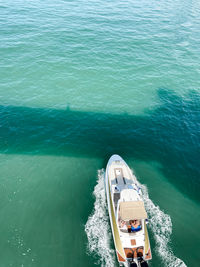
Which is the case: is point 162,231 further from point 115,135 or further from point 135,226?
point 115,135

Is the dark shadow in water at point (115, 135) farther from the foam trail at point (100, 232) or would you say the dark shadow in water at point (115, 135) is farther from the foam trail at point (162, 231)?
the foam trail at point (100, 232)

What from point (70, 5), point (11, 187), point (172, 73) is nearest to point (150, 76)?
point (172, 73)

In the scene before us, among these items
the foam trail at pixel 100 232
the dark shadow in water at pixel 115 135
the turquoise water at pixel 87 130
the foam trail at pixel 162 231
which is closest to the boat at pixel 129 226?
the foam trail at pixel 100 232

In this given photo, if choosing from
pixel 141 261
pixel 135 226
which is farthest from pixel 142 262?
pixel 135 226

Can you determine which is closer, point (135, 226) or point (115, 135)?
point (135, 226)

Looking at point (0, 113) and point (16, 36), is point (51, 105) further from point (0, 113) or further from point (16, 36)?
point (16, 36)
